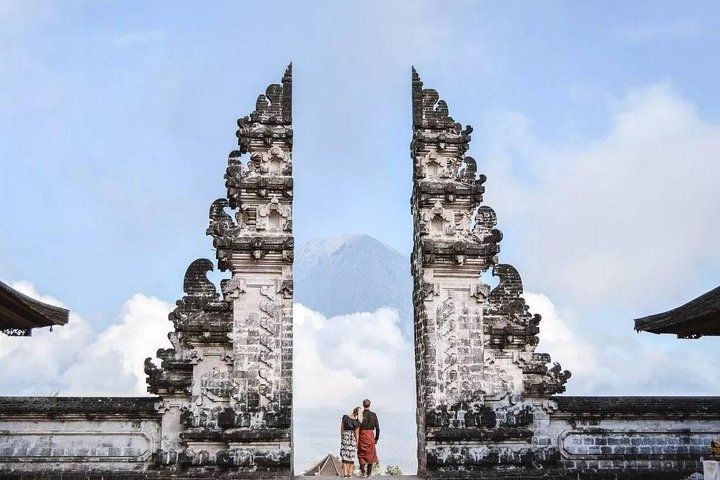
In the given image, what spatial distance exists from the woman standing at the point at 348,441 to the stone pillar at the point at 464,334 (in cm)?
118

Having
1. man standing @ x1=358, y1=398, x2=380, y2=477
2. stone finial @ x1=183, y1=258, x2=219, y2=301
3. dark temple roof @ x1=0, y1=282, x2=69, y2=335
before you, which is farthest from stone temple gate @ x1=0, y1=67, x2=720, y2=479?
dark temple roof @ x1=0, y1=282, x2=69, y2=335

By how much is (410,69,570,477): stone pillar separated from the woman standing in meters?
1.18

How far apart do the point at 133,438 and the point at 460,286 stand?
6376mm

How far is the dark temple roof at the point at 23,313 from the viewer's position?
12.7m

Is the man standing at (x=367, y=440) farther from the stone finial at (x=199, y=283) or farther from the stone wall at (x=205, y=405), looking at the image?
the stone finial at (x=199, y=283)

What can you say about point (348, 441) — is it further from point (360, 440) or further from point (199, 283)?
point (199, 283)

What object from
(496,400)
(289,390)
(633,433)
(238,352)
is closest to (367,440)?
(289,390)

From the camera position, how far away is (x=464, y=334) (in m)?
15.2

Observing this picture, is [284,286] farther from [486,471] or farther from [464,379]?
[486,471]

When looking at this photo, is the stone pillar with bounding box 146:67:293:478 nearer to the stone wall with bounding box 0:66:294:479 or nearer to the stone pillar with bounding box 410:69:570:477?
the stone wall with bounding box 0:66:294:479

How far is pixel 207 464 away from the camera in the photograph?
47.6 ft

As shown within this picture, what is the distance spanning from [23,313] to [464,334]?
7.44 meters

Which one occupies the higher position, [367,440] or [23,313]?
[23,313]

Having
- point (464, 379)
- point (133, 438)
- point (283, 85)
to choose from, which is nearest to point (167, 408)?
point (133, 438)
